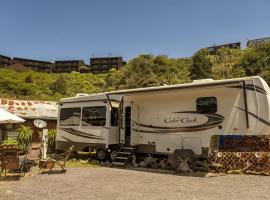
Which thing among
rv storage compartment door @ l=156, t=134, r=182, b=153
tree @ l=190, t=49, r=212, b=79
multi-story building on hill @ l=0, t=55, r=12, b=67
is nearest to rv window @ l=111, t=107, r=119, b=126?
rv storage compartment door @ l=156, t=134, r=182, b=153

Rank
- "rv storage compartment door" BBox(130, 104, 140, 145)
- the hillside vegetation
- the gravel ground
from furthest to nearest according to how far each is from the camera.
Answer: the hillside vegetation
"rv storage compartment door" BBox(130, 104, 140, 145)
the gravel ground

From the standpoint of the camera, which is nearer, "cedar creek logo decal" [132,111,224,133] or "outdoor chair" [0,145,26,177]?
"outdoor chair" [0,145,26,177]

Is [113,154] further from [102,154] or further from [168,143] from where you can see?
[168,143]

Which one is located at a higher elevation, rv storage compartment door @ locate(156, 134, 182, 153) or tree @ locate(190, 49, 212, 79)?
tree @ locate(190, 49, 212, 79)

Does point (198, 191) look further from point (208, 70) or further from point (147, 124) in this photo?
point (208, 70)

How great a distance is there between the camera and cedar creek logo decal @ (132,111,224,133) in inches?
465

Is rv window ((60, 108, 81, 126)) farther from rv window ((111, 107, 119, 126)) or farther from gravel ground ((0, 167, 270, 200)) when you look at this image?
gravel ground ((0, 167, 270, 200))

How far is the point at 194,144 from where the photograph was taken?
12141 millimetres

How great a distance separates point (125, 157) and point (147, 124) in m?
1.65

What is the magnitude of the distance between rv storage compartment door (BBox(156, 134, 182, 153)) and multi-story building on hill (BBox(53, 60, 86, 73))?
271 ft

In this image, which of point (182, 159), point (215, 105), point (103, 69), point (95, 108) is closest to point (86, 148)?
point (95, 108)

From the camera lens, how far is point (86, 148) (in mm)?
15570

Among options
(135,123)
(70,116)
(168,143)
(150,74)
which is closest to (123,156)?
(135,123)

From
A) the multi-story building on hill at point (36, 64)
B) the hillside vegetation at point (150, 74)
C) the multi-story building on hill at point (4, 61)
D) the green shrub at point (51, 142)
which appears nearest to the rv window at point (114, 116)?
the green shrub at point (51, 142)
